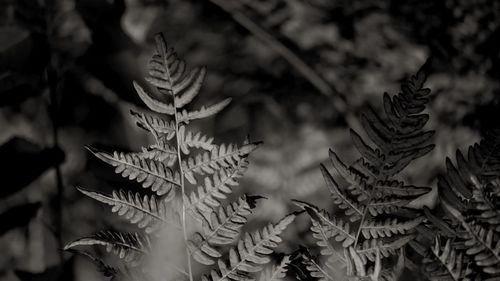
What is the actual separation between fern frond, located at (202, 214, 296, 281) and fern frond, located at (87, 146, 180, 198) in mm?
60

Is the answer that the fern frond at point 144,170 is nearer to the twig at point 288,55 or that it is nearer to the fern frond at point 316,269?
the fern frond at point 316,269

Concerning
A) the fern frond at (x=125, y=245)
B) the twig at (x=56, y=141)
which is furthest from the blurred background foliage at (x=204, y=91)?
the fern frond at (x=125, y=245)

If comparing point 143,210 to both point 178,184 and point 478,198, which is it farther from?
point 478,198

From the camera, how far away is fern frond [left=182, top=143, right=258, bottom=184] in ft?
1.17

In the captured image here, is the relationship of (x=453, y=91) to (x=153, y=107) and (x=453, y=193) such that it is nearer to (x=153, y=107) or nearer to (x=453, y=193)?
(x=453, y=193)

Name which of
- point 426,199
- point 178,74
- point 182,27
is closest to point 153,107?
point 178,74

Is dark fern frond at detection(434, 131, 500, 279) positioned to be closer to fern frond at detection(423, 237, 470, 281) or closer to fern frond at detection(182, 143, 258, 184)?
fern frond at detection(423, 237, 470, 281)

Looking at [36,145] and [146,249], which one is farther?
[36,145]

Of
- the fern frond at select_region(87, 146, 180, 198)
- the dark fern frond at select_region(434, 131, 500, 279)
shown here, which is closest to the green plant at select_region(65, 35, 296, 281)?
the fern frond at select_region(87, 146, 180, 198)

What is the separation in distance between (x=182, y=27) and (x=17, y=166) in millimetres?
203

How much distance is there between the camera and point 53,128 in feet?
1.66

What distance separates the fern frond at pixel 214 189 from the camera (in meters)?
0.36

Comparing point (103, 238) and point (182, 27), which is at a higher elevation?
point (182, 27)

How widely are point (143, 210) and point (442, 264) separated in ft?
0.66
